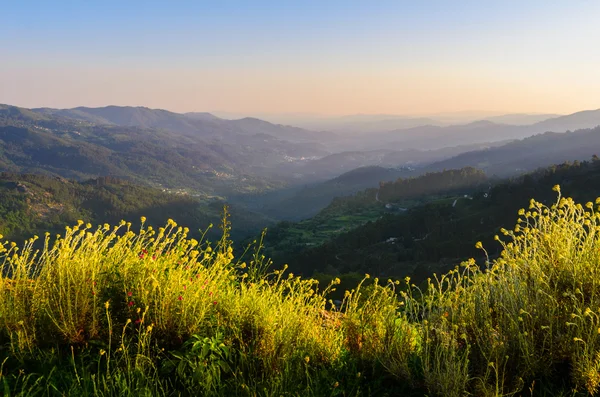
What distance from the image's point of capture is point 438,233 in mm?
110062

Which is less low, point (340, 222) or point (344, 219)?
point (344, 219)

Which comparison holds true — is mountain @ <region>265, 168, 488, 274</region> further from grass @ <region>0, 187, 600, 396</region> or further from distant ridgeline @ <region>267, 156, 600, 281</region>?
grass @ <region>0, 187, 600, 396</region>

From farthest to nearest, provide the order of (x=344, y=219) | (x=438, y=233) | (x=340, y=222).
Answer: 1. (x=344, y=219)
2. (x=340, y=222)
3. (x=438, y=233)

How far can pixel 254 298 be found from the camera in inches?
189

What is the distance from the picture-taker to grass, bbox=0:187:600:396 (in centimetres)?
390

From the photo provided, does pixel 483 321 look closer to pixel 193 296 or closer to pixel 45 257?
pixel 193 296

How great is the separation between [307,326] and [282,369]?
2.02 ft

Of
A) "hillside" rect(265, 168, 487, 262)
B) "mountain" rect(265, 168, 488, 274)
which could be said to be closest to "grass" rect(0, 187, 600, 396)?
"hillside" rect(265, 168, 487, 262)

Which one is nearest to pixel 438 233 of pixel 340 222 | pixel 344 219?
pixel 340 222

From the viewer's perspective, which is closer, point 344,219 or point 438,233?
point 438,233

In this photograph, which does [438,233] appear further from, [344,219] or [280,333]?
[280,333]

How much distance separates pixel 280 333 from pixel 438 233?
113174mm

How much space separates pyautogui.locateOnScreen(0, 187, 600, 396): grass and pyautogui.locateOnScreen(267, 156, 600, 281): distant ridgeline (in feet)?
249

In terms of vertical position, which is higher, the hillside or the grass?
Answer: the grass
